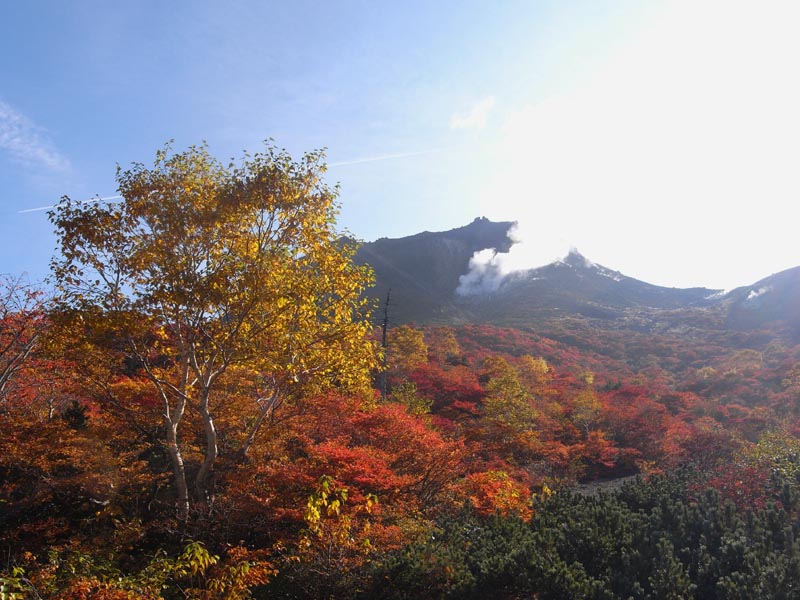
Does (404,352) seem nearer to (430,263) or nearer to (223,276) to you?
(223,276)

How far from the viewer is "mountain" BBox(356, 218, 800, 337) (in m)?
81.1

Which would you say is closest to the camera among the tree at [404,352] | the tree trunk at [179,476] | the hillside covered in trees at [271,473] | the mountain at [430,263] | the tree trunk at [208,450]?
the hillside covered in trees at [271,473]

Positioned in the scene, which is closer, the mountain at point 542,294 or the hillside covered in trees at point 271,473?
the hillside covered in trees at point 271,473

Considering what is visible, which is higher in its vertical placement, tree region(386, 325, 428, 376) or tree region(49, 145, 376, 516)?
tree region(49, 145, 376, 516)

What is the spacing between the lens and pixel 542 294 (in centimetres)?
11038

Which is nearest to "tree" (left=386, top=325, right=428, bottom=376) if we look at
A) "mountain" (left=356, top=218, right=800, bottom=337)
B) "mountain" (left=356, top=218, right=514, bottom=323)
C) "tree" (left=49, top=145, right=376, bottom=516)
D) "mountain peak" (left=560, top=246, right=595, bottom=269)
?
"tree" (left=49, top=145, right=376, bottom=516)

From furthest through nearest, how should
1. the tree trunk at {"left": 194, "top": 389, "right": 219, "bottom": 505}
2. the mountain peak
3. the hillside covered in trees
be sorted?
the mountain peak, the tree trunk at {"left": 194, "top": 389, "right": 219, "bottom": 505}, the hillside covered in trees

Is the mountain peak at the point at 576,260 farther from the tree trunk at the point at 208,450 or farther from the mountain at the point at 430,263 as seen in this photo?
the tree trunk at the point at 208,450

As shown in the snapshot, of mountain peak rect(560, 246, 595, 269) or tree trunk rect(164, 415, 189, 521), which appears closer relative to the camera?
tree trunk rect(164, 415, 189, 521)

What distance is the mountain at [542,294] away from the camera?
81062 mm

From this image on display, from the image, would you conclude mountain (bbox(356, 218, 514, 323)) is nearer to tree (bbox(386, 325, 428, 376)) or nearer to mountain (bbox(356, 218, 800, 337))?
mountain (bbox(356, 218, 800, 337))

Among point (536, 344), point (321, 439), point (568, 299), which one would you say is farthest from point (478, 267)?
point (321, 439)

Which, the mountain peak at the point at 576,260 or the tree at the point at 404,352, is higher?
the mountain peak at the point at 576,260

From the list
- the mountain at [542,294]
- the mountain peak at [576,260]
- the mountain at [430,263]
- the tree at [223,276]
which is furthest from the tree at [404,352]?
the mountain peak at [576,260]
